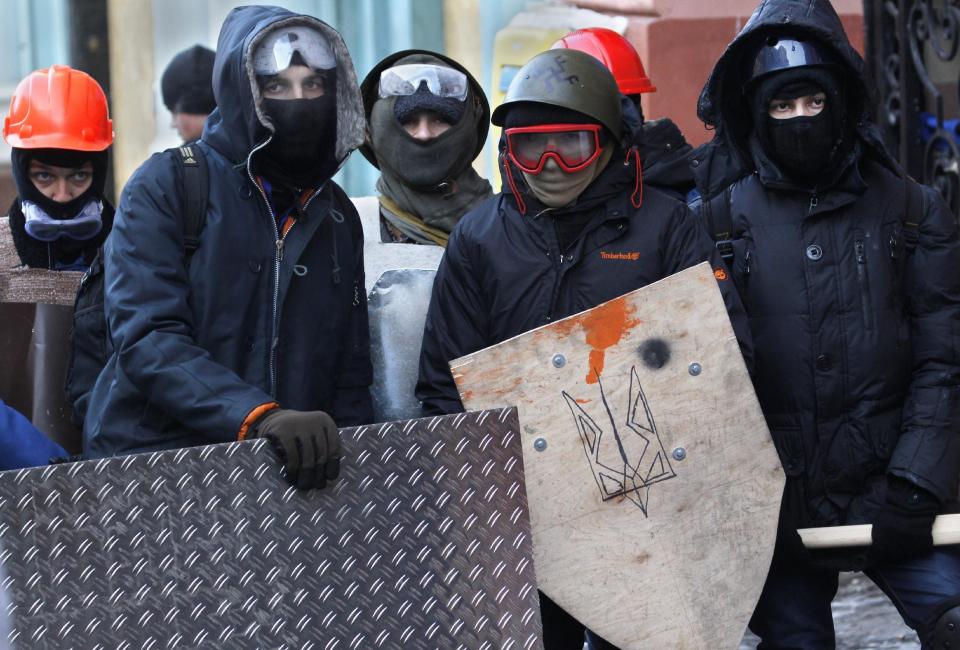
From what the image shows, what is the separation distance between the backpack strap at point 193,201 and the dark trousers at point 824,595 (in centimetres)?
159

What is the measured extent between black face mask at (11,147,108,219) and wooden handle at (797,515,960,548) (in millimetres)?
2292

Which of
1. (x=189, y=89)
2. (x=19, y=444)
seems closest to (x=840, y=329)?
(x=19, y=444)

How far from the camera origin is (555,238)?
3.48 m

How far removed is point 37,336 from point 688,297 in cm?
171

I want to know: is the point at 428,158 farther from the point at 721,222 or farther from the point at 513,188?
the point at 721,222

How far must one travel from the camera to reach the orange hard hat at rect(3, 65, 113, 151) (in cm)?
439

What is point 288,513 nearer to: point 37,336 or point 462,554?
point 462,554

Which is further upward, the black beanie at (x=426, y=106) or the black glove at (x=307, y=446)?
the black beanie at (x=426, y=106)

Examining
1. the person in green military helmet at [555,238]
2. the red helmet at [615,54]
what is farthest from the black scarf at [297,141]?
the red helmet at [615,54]

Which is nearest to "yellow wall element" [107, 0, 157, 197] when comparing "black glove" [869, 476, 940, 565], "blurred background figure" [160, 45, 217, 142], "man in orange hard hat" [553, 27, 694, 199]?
"blurred background figure" [160, 45, 217, 142]

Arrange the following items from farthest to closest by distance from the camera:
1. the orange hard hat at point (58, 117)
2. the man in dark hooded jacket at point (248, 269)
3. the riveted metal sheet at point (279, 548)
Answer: the orange hard hat at point (58, 117) < the man in dark hooded jacket at point (248, 269) < the riveted metal sheet at point (279, 548)

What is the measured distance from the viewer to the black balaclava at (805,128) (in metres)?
3.56

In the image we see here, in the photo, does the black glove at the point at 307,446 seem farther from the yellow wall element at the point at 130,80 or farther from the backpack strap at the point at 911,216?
the yellow wall element at the point at 130,80

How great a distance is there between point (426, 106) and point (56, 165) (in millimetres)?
1124
